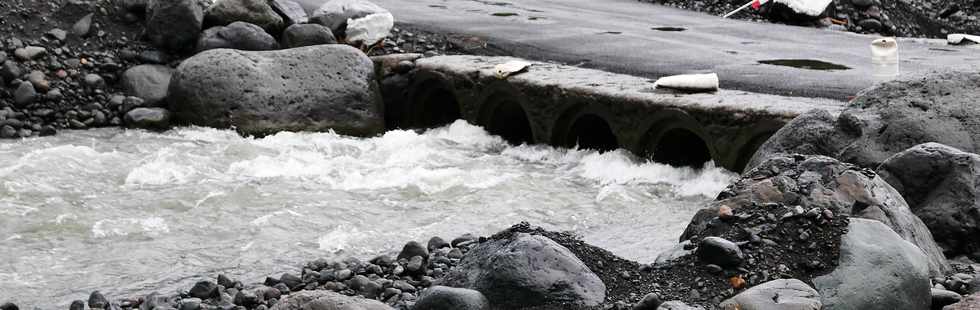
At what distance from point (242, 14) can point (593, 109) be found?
540cm

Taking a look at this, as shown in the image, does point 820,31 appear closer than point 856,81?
No

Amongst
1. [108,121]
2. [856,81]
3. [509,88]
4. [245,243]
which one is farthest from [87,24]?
[856,81]

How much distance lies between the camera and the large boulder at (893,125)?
8.80m

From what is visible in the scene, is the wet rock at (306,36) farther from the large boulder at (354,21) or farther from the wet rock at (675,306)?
the wet rock at (675,306)

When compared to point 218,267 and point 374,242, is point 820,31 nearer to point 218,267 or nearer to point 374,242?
point 374,242

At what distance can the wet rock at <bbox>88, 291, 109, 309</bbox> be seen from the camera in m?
7.48

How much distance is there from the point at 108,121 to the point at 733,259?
9547 mm

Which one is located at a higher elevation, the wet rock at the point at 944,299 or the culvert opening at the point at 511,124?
the wet rock at the point at 944,299

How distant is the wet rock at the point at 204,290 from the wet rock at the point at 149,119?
632 centimetres

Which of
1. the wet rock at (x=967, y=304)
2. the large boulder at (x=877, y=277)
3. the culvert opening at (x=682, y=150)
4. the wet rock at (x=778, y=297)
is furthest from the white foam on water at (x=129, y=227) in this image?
the wet rock at (x=967, y=304)

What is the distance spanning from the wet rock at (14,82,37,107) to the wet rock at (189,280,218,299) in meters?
7.00

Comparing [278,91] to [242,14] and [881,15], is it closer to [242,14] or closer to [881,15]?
[242,14]

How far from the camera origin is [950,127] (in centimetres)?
884

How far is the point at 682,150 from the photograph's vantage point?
12.0m
